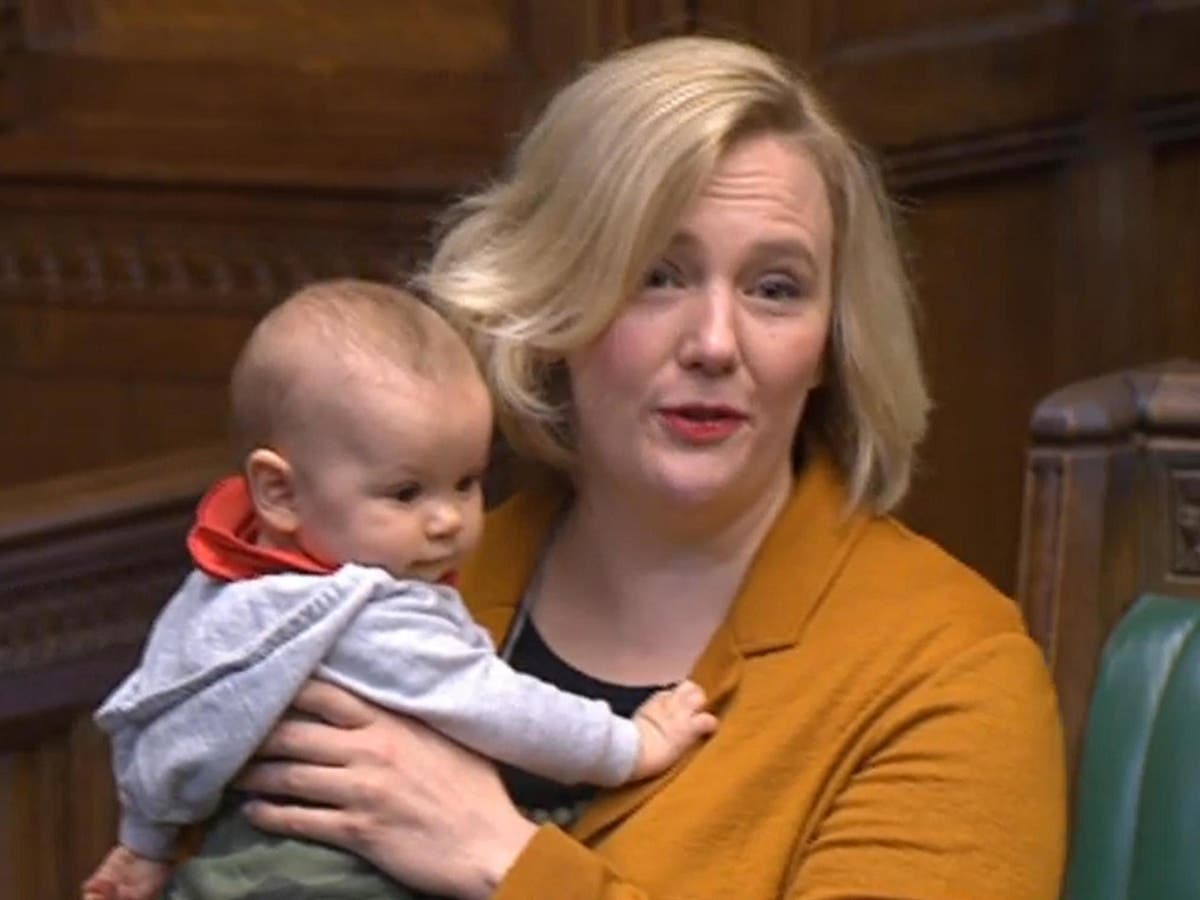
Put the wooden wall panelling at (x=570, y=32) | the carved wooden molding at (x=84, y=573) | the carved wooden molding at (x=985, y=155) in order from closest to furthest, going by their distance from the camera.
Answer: the carved wooden molding at (x=84, y=573), the wooden wall panelling at (x=570, y=32), the carved wooden molding at (x=985, y=155)

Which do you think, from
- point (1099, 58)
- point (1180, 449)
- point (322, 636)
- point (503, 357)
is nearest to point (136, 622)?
point (503, 357)

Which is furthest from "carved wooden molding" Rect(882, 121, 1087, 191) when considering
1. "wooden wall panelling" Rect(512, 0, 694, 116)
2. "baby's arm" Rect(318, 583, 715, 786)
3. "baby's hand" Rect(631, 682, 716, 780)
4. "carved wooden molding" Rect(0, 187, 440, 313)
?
"baby's arm" Rect(318, 583, 715, 786)

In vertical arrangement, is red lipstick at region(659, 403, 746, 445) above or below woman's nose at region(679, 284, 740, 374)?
below

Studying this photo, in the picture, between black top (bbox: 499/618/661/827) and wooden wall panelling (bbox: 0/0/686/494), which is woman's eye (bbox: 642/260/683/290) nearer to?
black top (bbox: 499/618/661/827)

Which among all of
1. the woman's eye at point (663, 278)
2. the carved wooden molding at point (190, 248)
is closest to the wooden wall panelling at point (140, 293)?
the carved wooden molding at point (190, 248)

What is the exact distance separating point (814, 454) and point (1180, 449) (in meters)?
0.28

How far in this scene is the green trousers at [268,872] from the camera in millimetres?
1912

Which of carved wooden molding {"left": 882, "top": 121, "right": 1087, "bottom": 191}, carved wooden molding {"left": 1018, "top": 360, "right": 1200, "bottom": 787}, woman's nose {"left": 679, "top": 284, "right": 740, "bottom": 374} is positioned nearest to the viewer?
woman's nose {"left": 679, "top": 284, "right": 740, "bottom": 374}

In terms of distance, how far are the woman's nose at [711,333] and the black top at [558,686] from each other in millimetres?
247

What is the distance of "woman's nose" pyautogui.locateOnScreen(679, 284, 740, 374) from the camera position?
2.01 m

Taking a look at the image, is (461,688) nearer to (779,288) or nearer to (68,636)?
(779,288)

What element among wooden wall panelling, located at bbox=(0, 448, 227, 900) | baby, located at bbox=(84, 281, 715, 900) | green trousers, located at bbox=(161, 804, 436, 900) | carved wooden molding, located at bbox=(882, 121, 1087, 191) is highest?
baby, located at bbox=(84, 281, 715, 900)

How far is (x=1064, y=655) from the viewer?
7.16 feet

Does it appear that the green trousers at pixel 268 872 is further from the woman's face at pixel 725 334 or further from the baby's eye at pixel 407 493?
the woman's face at pixel 725 334
